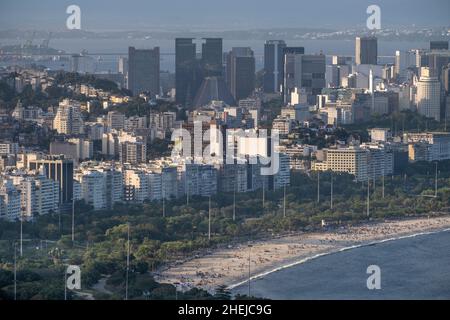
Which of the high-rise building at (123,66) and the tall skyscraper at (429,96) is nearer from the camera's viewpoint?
the tall skyscraper at (429,96)

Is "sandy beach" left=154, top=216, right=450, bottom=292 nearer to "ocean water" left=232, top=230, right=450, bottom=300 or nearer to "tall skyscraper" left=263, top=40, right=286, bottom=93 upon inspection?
"ocean water" left=232, top=230, right=450, bottom=300

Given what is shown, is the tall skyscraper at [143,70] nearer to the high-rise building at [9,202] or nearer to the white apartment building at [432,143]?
the white apartment building at [432,143]

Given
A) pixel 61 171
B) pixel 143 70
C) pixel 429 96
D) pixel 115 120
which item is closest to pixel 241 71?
pixel 143 70

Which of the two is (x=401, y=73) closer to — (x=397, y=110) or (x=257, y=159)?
(x=397, y=110)

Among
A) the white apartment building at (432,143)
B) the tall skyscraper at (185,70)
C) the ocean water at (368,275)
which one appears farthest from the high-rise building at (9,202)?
the tall skyscraper at (185,70)

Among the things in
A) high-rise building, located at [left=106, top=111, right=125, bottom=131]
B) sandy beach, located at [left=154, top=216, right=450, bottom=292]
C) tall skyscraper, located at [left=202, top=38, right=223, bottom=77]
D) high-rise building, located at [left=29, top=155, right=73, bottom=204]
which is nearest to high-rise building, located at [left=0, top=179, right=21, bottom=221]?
high-rise building, located at [left=29, top=155, right=73, bottom=204]

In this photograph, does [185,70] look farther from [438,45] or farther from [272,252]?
[272,252]
